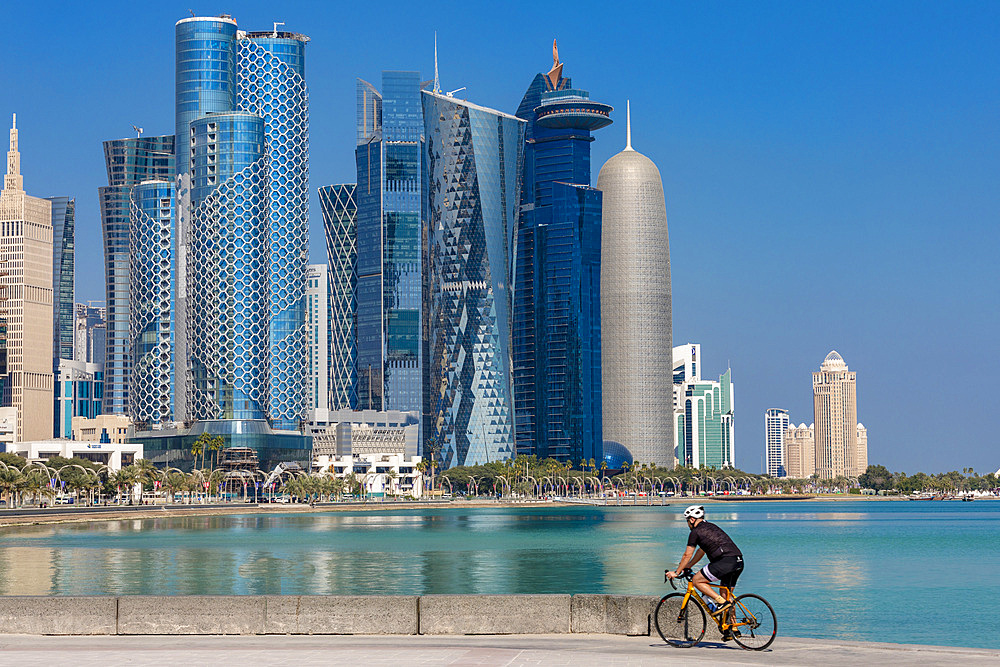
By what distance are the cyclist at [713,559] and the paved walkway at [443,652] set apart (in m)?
1.13

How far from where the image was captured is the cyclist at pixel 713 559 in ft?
83.4

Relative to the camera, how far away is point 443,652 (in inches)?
970

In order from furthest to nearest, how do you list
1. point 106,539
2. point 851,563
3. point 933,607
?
point 106,539 → point 851,563 → point 933,607

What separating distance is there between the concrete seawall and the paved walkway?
32 cm

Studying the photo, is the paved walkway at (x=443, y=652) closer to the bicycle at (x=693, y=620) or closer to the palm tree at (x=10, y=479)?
the bicycle at (x=693, y=620)

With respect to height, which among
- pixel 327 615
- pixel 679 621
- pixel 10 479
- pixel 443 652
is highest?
pixel 679 621

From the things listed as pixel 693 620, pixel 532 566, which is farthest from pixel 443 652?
pixel 532 566

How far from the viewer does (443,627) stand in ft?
→ 89.5

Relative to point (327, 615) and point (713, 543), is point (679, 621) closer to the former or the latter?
point (713, 543)

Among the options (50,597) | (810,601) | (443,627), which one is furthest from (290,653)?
(810,601)

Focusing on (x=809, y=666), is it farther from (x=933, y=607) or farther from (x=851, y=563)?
(x=851, y=563)

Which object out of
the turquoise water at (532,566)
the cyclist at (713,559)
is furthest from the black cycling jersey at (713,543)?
the turquoise water at (532,566)

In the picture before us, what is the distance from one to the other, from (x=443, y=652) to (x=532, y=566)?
210ft

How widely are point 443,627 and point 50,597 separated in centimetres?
867
